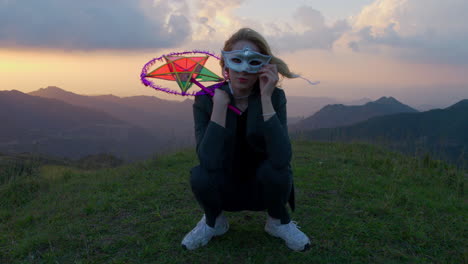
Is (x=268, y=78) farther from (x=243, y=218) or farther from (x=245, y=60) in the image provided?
(x=243, y=218)

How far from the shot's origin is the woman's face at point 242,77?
2889mm

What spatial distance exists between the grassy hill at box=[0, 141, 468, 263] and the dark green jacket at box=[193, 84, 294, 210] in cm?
90

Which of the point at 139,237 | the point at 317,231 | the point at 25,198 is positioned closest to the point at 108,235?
the point at 139,237

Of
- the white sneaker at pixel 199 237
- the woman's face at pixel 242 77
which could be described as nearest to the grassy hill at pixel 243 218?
the white sneaker at pixel 199 237

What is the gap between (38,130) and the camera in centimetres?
3988

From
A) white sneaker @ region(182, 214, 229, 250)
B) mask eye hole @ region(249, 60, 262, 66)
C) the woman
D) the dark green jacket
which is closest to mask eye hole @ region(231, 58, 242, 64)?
the woman

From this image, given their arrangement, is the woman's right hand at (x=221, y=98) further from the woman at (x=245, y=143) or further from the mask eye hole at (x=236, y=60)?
the mask eye hole at (x=236, y=60)

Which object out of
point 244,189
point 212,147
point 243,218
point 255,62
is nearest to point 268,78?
point 255,62

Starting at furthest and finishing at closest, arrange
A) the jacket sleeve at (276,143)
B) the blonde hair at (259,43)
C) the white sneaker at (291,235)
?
the white sneaker at (291,235), the blonde hair at (259,43), the jacket sleeve at (276,143)

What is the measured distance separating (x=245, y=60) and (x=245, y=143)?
738mm

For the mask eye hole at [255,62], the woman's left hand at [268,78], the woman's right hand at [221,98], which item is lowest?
the woman's right hand at [221,98]

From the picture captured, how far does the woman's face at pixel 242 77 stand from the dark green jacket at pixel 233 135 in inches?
4.2

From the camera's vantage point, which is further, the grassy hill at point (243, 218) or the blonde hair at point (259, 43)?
the grassy hill at point (243, 218)

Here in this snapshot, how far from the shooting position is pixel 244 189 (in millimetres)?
3094
